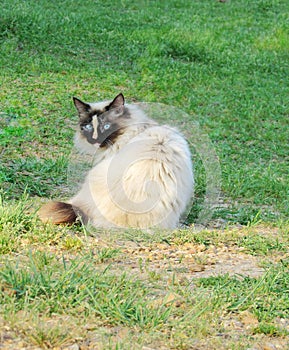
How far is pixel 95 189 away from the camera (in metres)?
5.36

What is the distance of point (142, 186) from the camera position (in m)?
5.14

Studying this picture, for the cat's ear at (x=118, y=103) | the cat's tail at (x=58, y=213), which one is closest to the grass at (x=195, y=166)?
the cat's tail at (x=58, y=213)

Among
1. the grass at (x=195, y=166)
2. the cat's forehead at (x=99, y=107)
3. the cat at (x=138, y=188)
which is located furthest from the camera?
the cat's forehead at (x=99, y=107)

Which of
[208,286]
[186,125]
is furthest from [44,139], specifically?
[208,286]

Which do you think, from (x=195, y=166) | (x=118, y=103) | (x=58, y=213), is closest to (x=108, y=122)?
(x=118, y=103)

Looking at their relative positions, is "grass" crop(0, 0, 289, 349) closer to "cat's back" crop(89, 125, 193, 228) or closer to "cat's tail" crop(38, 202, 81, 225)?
"cat's tail" crop(38, 202, 81, 225)

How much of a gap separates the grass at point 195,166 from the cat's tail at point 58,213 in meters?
0.09

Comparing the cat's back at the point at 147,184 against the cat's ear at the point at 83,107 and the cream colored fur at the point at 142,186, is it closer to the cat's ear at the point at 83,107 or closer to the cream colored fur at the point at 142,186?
the cream colored fur at the point at 142,186

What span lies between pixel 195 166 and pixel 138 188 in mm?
2408

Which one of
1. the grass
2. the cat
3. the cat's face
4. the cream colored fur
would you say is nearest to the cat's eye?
the cat's face

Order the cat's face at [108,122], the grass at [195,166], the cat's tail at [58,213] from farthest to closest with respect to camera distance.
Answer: the cat's face at [108,122], the cat's tail at [58,213], the grass at [195,166]

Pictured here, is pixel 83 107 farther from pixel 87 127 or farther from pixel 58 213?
pixel 58 213

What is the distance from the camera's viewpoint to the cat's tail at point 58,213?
4.98 meters

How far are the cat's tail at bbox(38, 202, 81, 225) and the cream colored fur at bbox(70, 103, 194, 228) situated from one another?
16 centimetres
